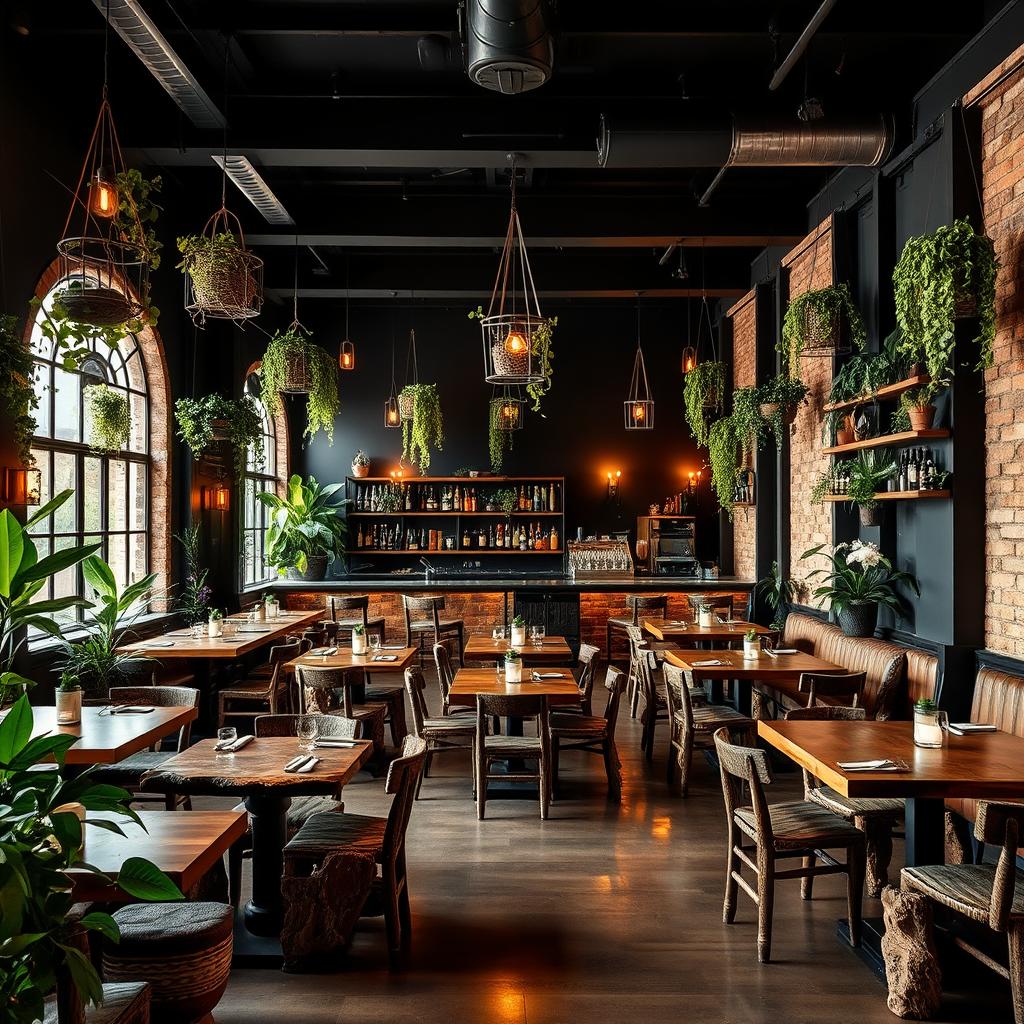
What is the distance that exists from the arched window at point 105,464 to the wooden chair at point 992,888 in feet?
17.2

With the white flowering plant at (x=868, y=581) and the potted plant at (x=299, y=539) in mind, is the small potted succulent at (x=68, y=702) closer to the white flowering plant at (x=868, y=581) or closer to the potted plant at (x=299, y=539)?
the white flowering plant at (x=868, y=581)

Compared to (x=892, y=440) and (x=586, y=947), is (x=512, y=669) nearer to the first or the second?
(x=586, y=947)

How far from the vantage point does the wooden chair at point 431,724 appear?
18.0ft

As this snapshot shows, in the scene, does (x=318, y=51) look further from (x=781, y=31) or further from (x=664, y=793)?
(x=664, y=793)

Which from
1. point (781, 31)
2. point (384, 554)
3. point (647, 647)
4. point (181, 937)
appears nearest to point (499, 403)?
point (384, 554)

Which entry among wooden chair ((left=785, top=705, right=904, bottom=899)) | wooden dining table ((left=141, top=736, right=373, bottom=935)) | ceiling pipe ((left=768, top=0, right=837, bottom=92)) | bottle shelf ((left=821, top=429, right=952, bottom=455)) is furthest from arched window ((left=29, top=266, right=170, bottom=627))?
bottle shelf ((left=821, top=429, right=952, bottom=455))

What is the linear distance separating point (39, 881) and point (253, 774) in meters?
1.70

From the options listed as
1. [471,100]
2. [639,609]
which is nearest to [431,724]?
[639,609]

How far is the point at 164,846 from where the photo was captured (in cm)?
275

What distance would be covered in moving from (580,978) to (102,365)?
5.74 m

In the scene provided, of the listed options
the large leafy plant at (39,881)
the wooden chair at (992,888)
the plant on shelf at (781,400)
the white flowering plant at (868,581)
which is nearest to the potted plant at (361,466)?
the plant on shelf at (781,400)

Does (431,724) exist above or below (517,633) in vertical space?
below

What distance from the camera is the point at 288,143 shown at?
239 inches

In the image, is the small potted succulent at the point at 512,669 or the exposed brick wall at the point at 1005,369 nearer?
the exposed brick wall at the point at 1005,369
